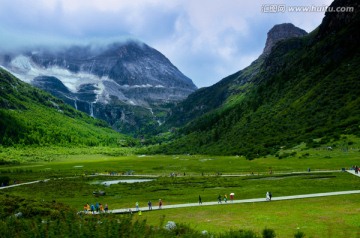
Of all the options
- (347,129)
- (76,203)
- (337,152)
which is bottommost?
(76,203)

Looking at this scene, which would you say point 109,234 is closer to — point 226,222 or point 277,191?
point 226,222

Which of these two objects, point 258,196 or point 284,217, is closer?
point 284,217

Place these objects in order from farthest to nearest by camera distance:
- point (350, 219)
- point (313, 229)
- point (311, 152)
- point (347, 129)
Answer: point (347, 129) < point (311, 152) < point (350, 219) < point (313, 229)

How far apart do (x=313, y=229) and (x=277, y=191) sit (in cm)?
3785

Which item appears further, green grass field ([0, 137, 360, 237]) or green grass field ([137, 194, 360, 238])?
green grass field ([0, 137, 360, 237])

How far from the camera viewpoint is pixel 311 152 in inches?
5969

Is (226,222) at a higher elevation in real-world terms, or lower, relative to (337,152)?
lower

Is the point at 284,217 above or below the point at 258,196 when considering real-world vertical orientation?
below

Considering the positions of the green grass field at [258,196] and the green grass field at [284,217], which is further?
the green grass field at [258,196]

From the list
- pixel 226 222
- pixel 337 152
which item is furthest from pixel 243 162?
pixel 226 222

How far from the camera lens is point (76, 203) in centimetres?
A: 8325

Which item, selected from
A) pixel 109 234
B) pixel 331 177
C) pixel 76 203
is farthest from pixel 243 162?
pixel 109 234

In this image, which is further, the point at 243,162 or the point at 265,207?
the point at 243,162

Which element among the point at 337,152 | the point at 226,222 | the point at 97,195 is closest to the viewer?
the point at 226,222
